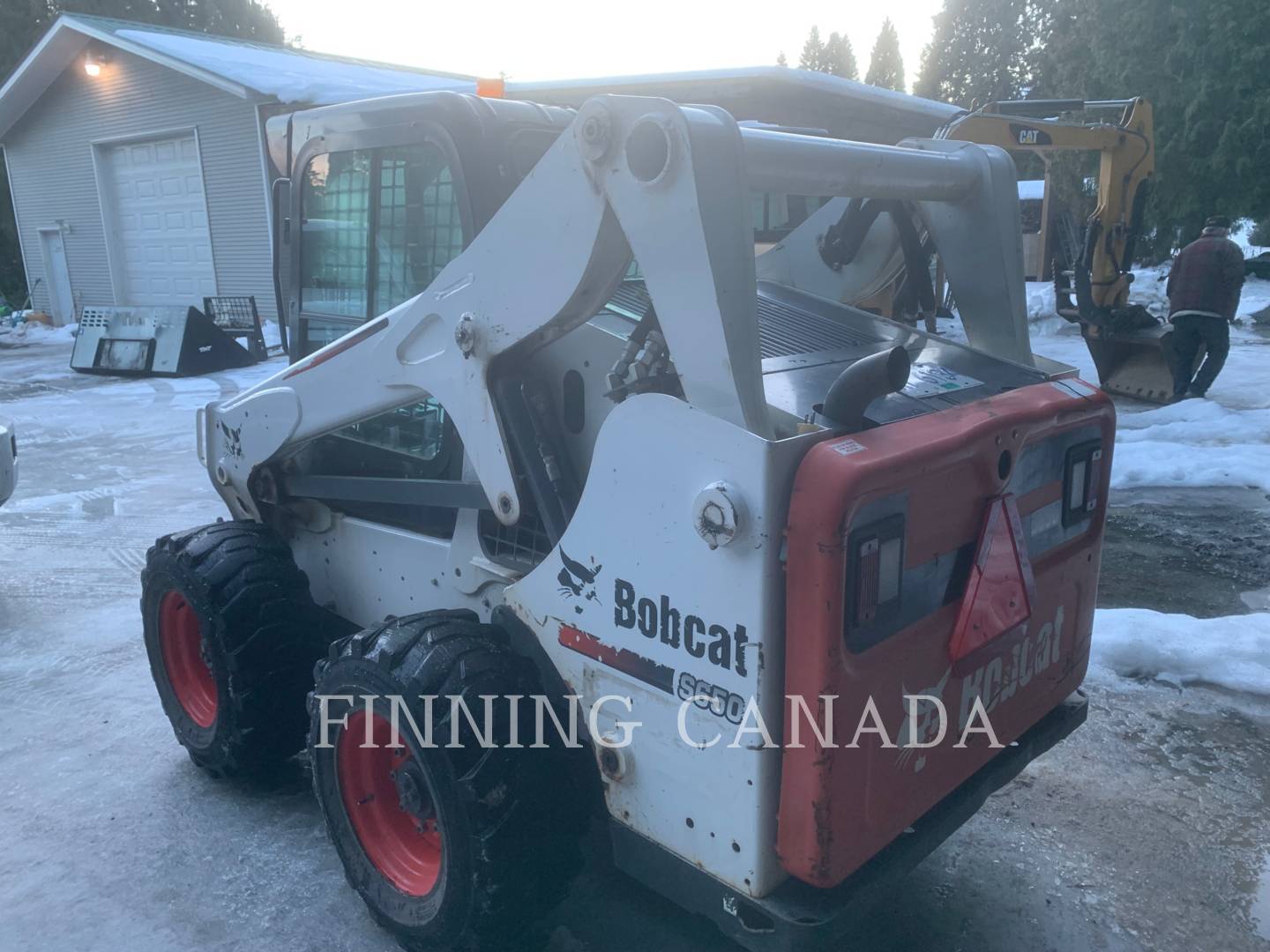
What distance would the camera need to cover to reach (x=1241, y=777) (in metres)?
3.53

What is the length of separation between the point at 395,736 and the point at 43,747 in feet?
7.16

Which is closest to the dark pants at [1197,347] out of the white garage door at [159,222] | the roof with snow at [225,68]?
the roof with snow at [225,68]

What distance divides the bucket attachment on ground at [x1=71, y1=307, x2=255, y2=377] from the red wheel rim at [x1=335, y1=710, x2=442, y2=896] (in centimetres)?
1207

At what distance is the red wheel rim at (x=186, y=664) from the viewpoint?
360 centimetres

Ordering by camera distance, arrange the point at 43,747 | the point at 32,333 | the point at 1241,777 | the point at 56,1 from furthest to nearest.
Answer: the point at 56,1 → the point at 32,333 → the point at 43,747 → the point at 1241,777

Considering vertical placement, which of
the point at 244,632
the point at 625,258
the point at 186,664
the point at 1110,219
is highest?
the point at 625,258

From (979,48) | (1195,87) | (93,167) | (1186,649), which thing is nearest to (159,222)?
(93,167)

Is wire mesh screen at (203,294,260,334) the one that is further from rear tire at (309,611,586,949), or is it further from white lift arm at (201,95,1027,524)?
rear tire at (309,611,586,949)

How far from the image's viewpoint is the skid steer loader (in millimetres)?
1972

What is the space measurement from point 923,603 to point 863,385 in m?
0.51

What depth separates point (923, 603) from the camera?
218 cm

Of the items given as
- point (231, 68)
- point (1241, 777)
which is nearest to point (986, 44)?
point (231, 68)

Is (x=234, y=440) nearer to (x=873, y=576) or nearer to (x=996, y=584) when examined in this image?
(x=873, y=576)

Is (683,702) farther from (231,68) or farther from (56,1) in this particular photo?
(56,1)
